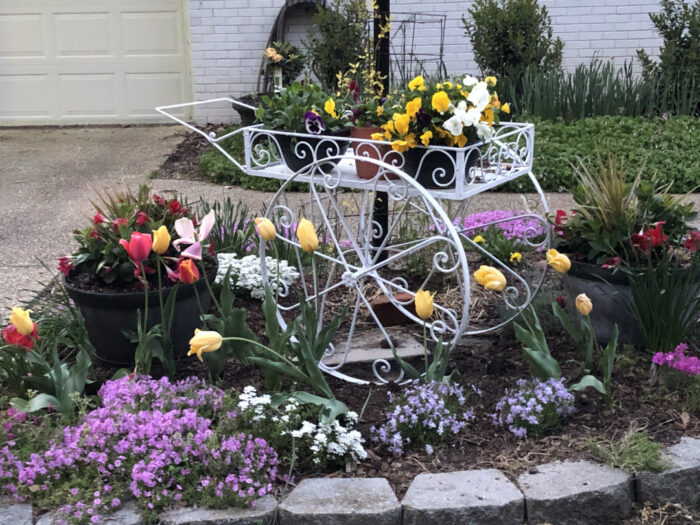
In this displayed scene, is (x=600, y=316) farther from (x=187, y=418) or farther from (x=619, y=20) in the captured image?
(x=619, y=20)

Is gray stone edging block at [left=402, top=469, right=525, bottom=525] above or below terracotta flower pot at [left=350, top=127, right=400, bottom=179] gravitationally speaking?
below

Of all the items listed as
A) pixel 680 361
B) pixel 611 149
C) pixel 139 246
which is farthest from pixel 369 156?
pixel 611 149

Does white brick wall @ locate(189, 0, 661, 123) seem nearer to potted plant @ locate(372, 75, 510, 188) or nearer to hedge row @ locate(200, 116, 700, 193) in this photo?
hedge row @ locate(200, 116, 700, 193)

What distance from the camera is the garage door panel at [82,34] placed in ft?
29.6

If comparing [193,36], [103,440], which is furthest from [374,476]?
[193,36]

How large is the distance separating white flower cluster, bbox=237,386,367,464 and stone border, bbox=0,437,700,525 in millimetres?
105

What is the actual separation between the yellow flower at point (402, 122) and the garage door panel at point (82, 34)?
22.9 ft

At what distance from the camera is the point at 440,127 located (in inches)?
116

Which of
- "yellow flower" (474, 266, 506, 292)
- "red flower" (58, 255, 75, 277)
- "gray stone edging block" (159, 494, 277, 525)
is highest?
"yellow flower" (474, 266, 506, 292)

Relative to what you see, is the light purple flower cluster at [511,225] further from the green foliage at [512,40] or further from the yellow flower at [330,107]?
the green foliage at [512,40]

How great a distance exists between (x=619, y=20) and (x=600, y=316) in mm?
6179

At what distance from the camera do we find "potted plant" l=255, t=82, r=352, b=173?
3264 mm

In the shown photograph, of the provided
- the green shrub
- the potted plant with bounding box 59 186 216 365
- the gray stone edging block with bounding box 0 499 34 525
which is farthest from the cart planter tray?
the green shrub

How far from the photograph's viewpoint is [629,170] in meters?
5.84
